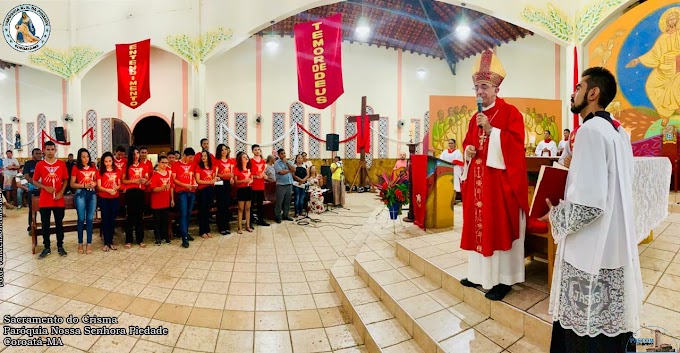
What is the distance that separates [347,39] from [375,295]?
11484mm

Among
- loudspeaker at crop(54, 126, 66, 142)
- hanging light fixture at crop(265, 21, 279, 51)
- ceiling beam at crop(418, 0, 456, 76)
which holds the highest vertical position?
ceiling beam at crop(418, 0, 456, 76)

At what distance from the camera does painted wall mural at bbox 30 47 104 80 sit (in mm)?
9789

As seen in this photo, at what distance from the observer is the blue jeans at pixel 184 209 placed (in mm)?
4938

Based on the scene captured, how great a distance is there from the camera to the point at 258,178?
5980 millimetres

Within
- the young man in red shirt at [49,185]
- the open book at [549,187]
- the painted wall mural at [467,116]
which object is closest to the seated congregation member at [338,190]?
the painted wall mural at [467,116]

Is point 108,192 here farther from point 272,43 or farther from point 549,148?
point 549,148

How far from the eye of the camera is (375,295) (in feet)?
10.1

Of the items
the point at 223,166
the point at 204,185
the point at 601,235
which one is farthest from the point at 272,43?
the point at 601,235

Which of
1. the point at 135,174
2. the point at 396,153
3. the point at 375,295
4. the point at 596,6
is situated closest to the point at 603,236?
the point at 375,295

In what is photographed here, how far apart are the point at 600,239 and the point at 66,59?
44.7 ft

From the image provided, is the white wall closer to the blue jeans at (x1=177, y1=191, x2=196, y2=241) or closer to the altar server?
the blue jeans at (x1=177, y1=191, x2=196, y2=241)

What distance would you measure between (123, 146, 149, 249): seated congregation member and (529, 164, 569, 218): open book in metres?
5.09

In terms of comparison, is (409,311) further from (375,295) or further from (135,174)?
(135,174)

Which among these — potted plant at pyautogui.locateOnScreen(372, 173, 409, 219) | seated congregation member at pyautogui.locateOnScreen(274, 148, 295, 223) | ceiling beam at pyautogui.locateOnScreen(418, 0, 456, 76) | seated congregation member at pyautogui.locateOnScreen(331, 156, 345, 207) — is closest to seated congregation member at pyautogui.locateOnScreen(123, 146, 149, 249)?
seated congregation member at pyautogui.locateOnScreen(274, 148, 295, 223)
